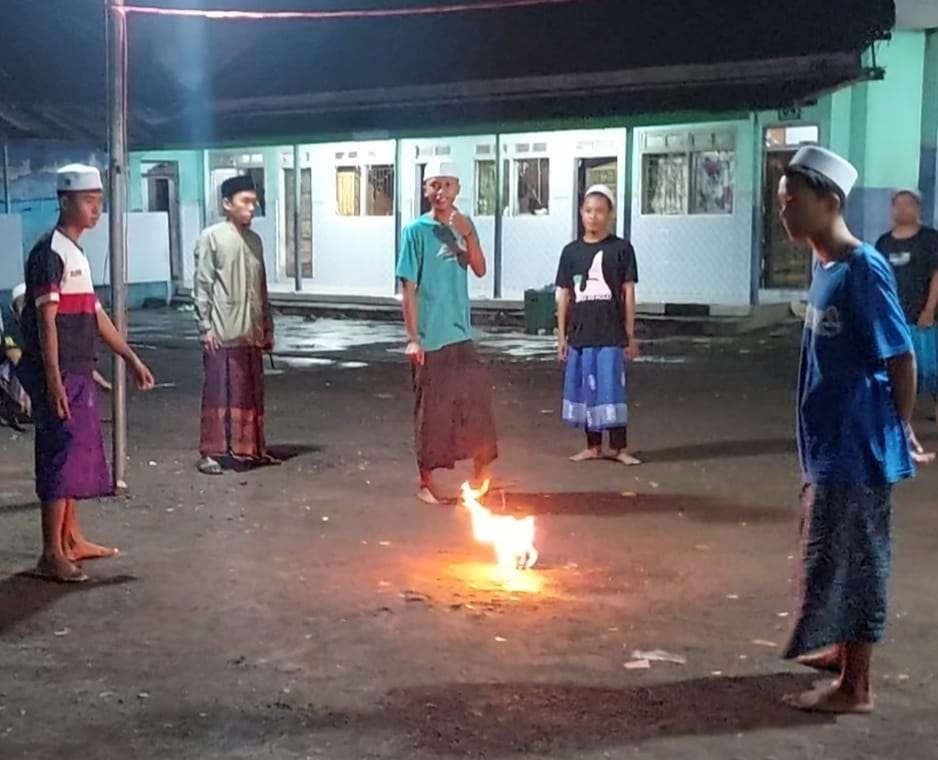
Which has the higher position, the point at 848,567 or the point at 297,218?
the point at 297,218

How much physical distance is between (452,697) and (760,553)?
8.89 feet

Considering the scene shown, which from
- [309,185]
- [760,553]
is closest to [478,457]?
[760,553]

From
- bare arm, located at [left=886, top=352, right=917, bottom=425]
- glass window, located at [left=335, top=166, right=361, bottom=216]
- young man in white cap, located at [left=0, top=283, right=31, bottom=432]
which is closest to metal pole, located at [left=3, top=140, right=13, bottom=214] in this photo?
glass window, located at [left=335, top=166, right=361, bottom=216]

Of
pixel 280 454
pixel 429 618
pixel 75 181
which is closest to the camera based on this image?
pixel 429 618

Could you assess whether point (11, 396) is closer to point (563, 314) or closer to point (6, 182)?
point (563, 314)

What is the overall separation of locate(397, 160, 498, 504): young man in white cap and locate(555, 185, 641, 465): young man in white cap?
1.41 m

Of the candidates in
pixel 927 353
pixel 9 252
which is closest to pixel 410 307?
pixel 927 353

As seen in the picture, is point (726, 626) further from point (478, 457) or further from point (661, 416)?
Result: point (661, 416)

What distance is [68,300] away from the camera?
6598 mm

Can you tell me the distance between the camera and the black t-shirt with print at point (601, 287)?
9508mm

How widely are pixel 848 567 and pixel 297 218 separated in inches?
909

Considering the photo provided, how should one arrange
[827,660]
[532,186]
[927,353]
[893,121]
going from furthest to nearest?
[532,186]
[893,121]
[927,353]
[827,660]

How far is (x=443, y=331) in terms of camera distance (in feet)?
27.1

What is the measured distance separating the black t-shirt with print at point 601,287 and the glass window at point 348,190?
56.3 feet
